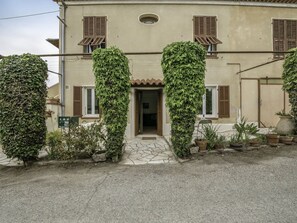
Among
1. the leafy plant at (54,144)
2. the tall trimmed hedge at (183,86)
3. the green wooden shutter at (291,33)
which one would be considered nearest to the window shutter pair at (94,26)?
the tall trimmed hedge at (183,86)

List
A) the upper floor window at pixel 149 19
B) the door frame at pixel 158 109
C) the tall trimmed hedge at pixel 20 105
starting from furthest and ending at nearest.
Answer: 1. the upper floor window at pixel 149 19
2. the door frame at pixel 158 109
3. the tall trimmed hedge at pixel 20 105

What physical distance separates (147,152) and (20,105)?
4.17 metres

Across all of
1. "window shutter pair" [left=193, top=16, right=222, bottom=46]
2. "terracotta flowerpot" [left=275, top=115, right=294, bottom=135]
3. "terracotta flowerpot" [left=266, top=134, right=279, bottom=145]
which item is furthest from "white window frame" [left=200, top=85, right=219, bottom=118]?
"terracotta flowerpot" [left=266, top=134, right=279, bottom=145]

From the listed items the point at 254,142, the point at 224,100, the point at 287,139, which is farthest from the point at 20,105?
the point at 224,100

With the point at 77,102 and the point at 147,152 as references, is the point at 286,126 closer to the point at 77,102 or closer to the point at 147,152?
the point at 147,152

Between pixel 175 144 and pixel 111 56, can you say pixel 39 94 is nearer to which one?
pixel 111 56

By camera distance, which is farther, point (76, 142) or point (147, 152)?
point (147, 152)

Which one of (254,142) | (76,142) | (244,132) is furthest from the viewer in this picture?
(244,132)

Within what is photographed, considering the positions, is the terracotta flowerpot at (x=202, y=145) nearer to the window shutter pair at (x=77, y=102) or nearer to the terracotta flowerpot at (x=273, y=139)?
the terracotta flowerpot at (x=273, y=139)

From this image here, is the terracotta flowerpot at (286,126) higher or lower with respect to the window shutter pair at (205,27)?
lower

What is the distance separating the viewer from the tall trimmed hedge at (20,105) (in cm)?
552

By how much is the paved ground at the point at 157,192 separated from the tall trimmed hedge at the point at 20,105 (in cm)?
74

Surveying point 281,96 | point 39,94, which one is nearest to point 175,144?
point 39,94

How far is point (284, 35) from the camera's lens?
433 inches
